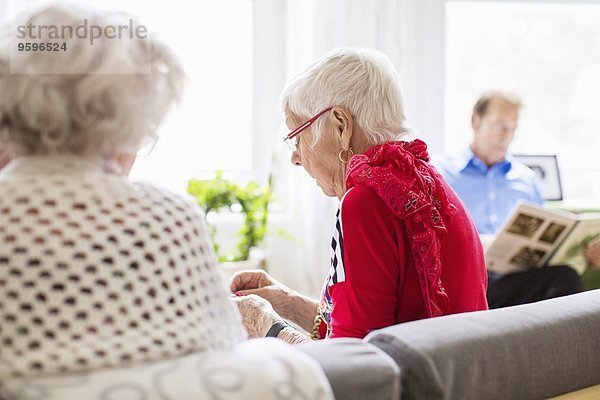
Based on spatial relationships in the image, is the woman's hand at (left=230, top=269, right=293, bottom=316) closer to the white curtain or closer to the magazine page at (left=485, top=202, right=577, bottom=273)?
the magazine page at (left=485, top=202, right=577, bottom=273)

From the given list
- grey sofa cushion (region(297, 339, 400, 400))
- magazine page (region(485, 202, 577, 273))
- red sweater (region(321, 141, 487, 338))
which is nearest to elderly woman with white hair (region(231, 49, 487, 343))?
red sweater (region(321, 141, 487, 338))

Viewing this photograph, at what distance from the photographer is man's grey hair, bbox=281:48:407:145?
1848mm

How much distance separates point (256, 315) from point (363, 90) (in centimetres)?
56

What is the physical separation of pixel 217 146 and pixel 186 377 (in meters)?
3.33

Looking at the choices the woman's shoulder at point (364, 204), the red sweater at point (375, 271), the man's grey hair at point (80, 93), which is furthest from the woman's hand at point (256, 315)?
the man's grey hair at point (80, 93)

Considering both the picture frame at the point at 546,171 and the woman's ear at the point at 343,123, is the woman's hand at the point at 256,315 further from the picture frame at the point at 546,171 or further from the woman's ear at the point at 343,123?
the picture frame at the point at 546,171

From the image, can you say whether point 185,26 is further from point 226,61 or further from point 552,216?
point 552,216

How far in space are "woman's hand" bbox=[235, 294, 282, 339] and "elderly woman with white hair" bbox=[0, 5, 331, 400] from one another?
0.65m

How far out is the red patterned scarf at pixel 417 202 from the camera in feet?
5.32

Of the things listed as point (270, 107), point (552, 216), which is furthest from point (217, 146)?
point (552, 216)

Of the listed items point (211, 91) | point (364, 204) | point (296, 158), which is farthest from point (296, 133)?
point (211, 91)

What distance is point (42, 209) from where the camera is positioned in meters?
1.03

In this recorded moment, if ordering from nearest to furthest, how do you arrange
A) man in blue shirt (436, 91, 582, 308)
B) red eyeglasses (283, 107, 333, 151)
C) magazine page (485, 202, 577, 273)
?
red eyeglasses (283, 107, 333, 151) < magazine page (485, 202, 577, 273) < man in blue shirt (436, 91, 582, 308)

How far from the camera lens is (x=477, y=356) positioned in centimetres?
124
